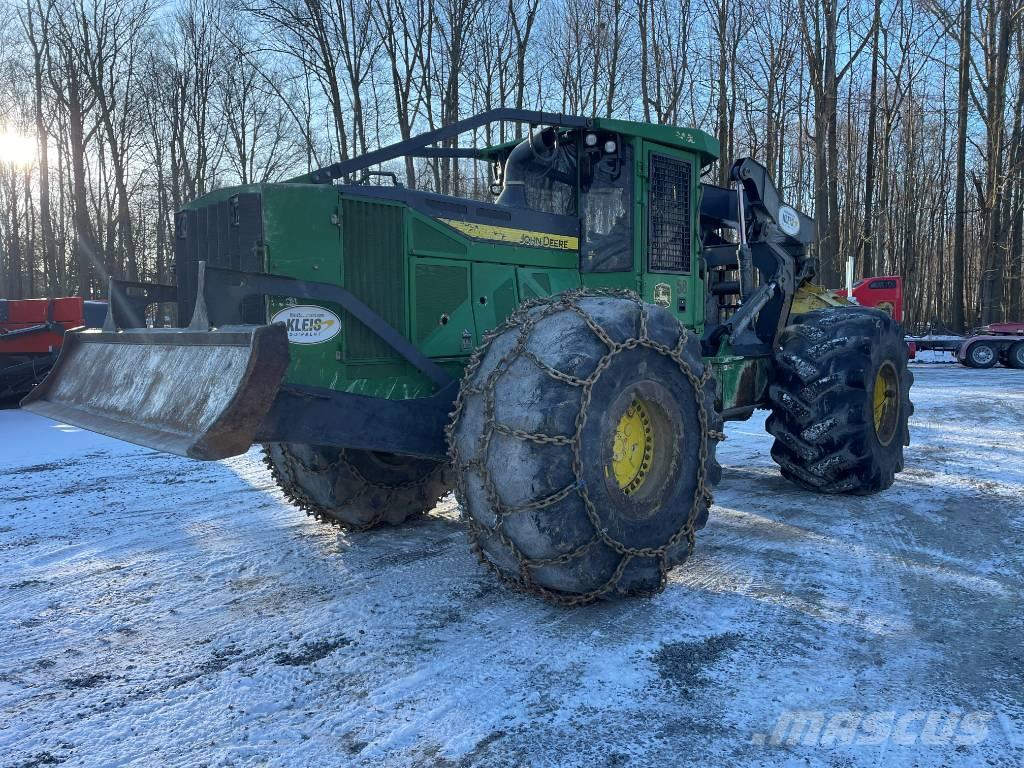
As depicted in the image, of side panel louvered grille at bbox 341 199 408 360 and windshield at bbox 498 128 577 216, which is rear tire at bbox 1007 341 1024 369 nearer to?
windshield at bbox 498 128 577 216

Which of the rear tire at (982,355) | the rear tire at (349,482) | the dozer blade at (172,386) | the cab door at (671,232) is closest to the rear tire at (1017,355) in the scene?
the rear tire at (982,355)

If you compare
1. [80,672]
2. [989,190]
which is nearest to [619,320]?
[80,672]

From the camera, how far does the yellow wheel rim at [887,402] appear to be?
6277 millimetres

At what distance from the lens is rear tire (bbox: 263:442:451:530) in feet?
15.2

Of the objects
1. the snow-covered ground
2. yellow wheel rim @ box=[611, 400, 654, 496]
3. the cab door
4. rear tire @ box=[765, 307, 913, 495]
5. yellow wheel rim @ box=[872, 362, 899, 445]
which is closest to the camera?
the snow-covered ground

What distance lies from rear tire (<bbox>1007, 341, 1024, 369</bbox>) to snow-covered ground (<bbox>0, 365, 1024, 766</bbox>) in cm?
1708

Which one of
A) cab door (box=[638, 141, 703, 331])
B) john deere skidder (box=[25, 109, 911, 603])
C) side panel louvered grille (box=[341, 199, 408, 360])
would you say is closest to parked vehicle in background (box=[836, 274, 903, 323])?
john deere skidder (box=[25, 109, 911, 603])

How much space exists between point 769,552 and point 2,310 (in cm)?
1332

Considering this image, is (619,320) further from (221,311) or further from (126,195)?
(126,195)

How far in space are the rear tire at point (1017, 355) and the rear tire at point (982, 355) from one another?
0.95ft

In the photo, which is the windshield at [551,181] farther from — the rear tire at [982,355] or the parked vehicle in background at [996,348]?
the rear tire at [982,355]

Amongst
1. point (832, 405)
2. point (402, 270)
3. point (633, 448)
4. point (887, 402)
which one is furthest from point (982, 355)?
point (402, 270)

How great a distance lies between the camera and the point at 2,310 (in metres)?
13.0

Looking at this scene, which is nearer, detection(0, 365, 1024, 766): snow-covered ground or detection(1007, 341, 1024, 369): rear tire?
detection(0, 365, 1024, 766): snow-covered ground
